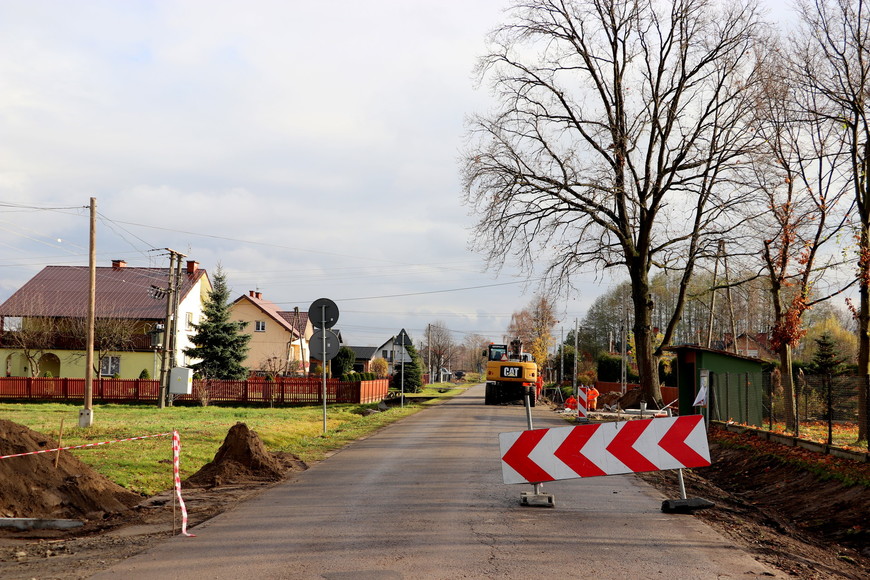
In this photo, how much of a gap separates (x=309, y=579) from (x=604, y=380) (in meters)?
57.5

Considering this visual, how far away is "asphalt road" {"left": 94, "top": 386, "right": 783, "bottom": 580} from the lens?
6531 millimetres

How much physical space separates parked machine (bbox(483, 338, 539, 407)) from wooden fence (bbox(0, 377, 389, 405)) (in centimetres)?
921

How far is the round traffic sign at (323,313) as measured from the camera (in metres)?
19.7

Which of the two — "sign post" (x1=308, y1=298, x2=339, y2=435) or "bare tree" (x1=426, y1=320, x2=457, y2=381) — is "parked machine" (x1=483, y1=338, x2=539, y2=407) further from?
"bare tree" (x1=426, y1=320, x2=457, y2=381)

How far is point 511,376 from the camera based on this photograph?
1655 inches

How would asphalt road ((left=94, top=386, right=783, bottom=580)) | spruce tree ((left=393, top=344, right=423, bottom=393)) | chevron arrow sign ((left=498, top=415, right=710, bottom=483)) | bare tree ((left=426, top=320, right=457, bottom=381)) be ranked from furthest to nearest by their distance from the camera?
bare tree ((left=426, top=320, right=457, bottom=381)), spruce tree ((left=393, top=344, right=423, bottom=393)), chevron arrow sign ((left=498, top=415, right=710, bottom=483)), asphalt road ((left=94, top=386, right=783, bottom=580))

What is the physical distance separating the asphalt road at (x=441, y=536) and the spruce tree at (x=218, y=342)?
1555 inches

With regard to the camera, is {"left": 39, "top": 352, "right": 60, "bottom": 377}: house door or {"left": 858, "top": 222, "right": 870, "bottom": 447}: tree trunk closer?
{"left": 858, "top": 222, "right": 870, "bottom": 447}: tree trunk

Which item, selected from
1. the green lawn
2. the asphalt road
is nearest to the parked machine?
the green lawn

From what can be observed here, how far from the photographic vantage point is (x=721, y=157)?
2672 cm

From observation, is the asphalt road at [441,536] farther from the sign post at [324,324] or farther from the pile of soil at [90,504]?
the sign post at [324,324]

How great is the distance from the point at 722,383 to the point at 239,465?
15.3m

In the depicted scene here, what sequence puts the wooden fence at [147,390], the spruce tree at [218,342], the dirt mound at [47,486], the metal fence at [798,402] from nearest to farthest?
1. the dirt mound at [47,486]
2. the metal fence at [798,402]
3. the wooden fence at [147,390]
4. the spruce tree at [218,342]

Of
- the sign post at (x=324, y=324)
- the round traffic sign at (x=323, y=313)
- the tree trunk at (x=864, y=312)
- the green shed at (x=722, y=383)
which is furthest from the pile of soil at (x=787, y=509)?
the round traffic sign at (x=323, y=313)
